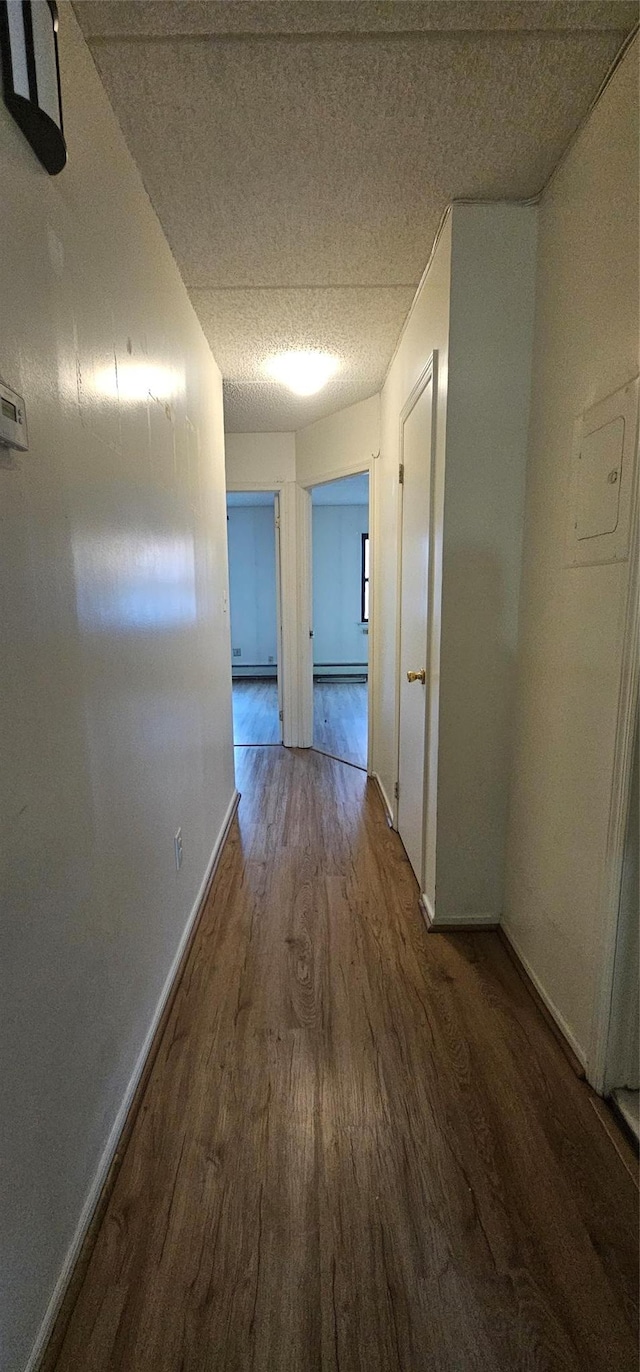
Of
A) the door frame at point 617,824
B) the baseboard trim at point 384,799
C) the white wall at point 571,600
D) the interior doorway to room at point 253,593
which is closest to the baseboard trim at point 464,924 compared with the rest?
the white wall at point 571,600

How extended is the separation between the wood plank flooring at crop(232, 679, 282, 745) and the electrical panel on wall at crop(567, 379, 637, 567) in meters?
3.45

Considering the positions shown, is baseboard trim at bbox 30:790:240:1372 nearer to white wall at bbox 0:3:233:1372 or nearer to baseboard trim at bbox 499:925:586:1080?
white wall at bbox 0:3:233:1372

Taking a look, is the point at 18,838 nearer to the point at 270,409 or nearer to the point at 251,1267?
the point at 251,1267

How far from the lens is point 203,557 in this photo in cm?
237

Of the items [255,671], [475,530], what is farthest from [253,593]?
[475,530]

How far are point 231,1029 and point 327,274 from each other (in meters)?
2.60

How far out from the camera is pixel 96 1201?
108cm

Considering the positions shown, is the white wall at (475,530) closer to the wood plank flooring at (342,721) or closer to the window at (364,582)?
the wood plank flooring at (342,721)

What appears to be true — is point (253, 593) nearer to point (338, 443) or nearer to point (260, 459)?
point (260, 459)

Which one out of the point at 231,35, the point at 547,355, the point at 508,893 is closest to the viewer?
the point at 231,35

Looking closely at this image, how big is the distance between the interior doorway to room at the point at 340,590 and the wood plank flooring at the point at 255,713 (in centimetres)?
62

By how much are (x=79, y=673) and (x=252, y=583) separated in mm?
6551

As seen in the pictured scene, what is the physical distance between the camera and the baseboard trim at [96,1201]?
88cm

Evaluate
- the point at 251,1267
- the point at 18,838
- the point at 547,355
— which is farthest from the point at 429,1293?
the point at 547,355
